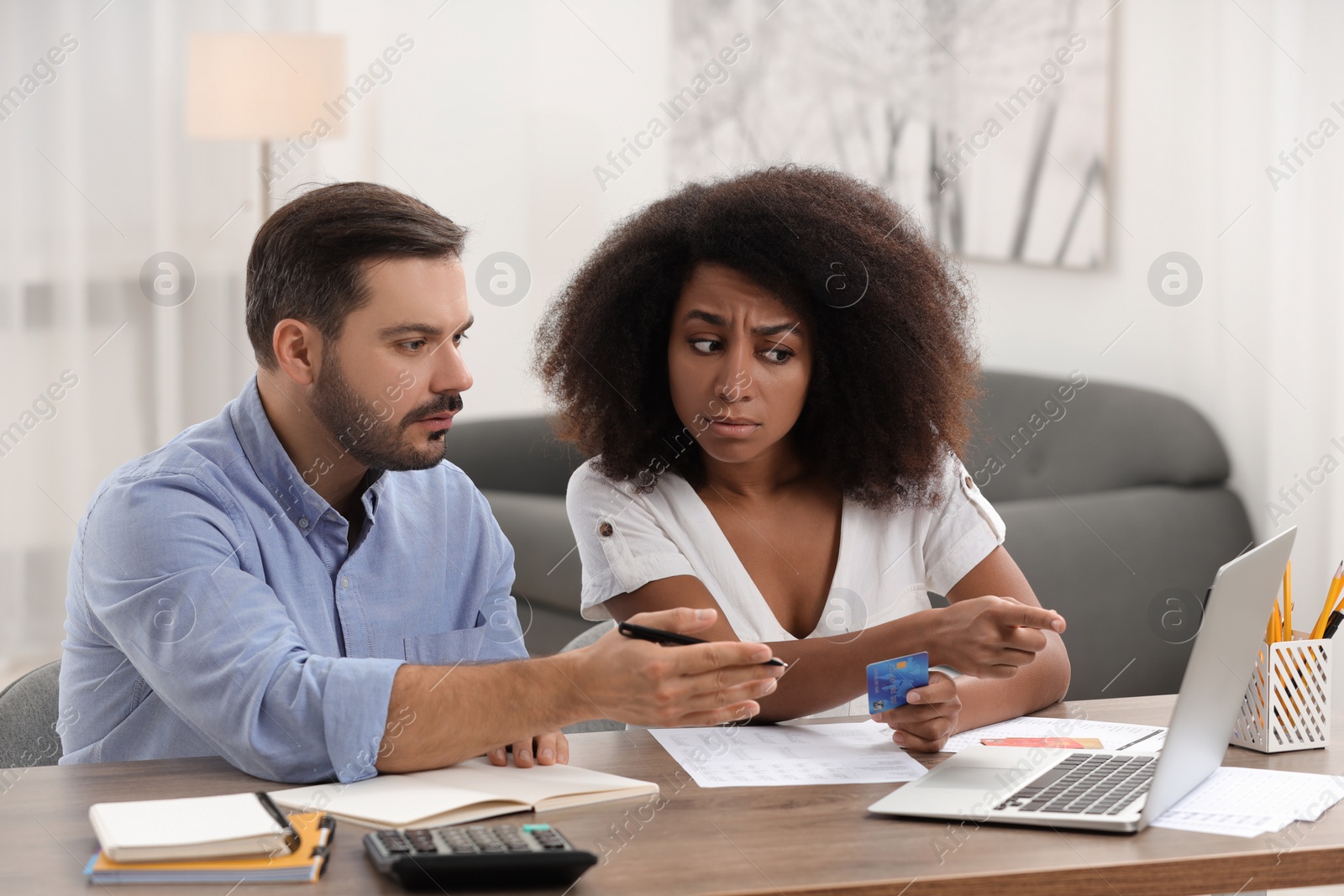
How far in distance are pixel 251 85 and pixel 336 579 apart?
2.85 meters

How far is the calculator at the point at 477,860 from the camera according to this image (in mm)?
947

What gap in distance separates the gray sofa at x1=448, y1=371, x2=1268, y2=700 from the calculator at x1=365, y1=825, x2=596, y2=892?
206 centimetres

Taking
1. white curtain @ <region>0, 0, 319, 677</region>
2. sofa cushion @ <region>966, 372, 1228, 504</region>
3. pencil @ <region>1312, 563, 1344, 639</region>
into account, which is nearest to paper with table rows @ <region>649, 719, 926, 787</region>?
pencil @ <region>1312, 563, 1344, 639</region>

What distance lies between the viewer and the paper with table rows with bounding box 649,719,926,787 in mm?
1246

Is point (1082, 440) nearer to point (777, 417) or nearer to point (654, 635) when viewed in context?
point (777, 417)

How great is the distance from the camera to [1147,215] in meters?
3.92

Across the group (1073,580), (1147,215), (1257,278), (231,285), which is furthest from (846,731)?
(231,285)

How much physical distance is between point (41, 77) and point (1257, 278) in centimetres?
385

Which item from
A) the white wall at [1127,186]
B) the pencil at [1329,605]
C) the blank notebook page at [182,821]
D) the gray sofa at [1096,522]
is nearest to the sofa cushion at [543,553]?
the gray sofa at [1096,522]

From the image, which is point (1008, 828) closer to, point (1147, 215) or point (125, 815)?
point (125, 815)

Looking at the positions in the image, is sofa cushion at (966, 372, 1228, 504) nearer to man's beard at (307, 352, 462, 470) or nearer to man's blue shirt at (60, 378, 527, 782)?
man's blue shirt at (60, 378, 527, 782)

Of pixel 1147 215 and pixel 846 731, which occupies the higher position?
pixel 1147 215

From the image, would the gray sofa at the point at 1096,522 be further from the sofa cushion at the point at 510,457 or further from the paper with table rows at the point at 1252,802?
the paper with table rows at the point at 1252,802

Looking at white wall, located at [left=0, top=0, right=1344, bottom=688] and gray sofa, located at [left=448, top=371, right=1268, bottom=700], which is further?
white wall, located at [left=0, top=0, right=1344, bottom=688]
